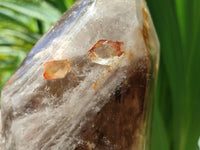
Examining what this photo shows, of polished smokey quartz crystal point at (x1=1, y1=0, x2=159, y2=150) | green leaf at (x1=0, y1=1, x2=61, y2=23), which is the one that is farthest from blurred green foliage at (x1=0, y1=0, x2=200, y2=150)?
green leaf at (x1=0, y1=1, x2=61, y2=23)

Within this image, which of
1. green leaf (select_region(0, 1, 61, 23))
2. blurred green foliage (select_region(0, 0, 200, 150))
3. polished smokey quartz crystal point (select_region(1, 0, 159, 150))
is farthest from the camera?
green leaf (select_region(0, 1, 61, 23))

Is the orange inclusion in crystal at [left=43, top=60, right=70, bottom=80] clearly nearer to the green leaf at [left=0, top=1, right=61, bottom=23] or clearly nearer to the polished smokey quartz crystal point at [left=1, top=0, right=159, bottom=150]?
the polished smokey quartz crystal point at [left=1, top=0, right=159, bottom=150]

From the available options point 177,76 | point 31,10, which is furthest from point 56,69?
point 31,10

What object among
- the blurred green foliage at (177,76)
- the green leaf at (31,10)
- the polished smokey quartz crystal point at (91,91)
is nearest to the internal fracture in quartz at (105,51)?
the polished smokey quartz crystal point at (91,91)

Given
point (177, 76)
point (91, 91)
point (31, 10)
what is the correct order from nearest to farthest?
1. point (91, 91)
2. point (177, 76)
3. point (31, 10)

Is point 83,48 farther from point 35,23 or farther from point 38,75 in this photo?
point 35,23

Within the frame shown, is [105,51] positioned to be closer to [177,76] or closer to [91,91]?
[91,91]

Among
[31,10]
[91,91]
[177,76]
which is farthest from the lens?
[31,10]
